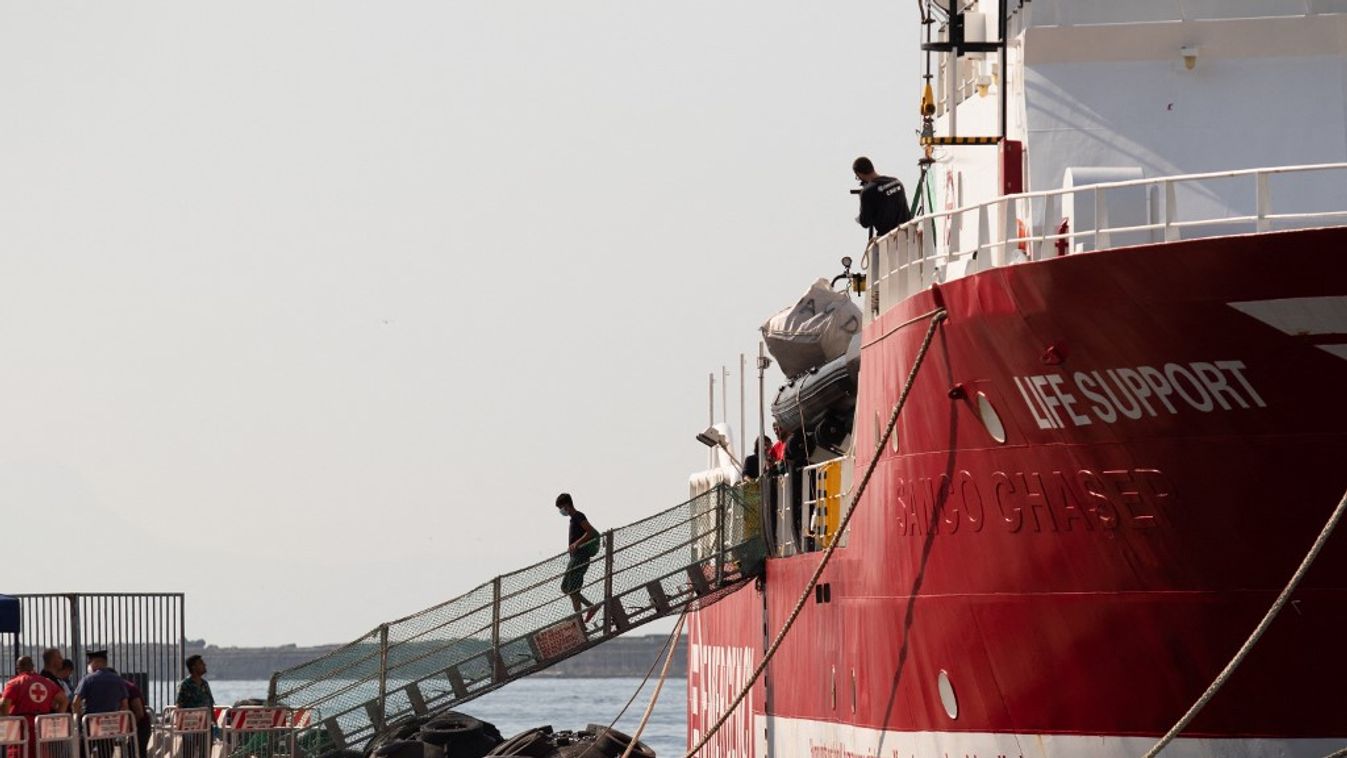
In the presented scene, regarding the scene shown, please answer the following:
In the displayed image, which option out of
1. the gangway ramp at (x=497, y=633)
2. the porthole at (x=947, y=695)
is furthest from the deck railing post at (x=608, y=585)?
the porthole at (x=947, y=695)

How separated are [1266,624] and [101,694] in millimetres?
11863

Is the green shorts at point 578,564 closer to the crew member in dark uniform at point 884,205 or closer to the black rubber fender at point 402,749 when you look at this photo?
the crew member in dark uniform at point 884,205

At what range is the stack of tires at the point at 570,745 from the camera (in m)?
30.9

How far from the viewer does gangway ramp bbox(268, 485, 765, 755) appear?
75.9 feet

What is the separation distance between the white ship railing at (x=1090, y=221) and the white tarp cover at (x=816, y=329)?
116 inches

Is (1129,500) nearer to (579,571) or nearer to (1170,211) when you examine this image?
(1170,211)

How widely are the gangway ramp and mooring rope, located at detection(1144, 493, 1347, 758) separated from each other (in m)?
9.68

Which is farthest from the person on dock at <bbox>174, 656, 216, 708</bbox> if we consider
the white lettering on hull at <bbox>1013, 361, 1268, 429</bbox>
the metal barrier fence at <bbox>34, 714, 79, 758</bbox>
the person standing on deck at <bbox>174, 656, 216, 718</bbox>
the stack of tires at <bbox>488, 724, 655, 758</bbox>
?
the white lettering on hull at <bbox>1013, 361, 1268, 429</bbox>

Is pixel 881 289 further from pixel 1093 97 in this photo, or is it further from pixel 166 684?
pixel 166 684

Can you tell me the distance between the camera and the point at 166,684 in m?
25.1

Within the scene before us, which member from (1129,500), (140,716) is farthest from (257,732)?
(1129,500)

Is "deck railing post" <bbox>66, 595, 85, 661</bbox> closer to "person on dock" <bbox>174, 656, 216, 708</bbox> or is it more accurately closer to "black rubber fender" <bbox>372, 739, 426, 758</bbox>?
"person on dock" <bbox>174, 656, 216, 708</bbox>

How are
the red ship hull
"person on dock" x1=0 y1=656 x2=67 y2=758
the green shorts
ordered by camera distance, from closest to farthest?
the red ship hull → "person on dock" x1=0 y1=656 x2=67 y2=758 → the green shorts

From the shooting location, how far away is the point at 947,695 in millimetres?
16188
